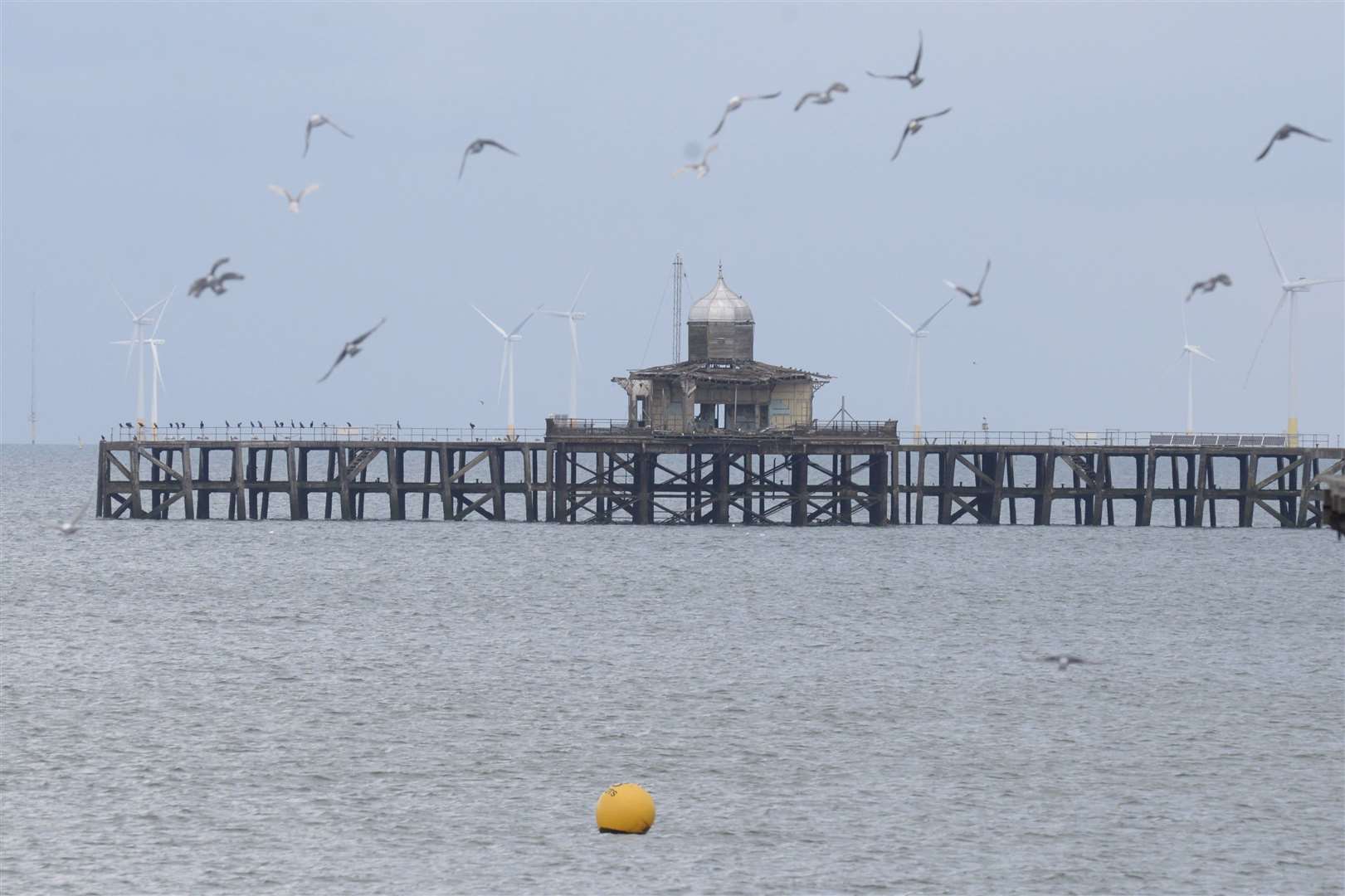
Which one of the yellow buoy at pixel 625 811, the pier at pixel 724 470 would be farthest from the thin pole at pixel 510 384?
the yellow buoy at pixel 625 811

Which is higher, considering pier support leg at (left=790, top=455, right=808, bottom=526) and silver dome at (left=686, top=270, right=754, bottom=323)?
silver dome at (left=686, top=270, right=754, bottom=323)

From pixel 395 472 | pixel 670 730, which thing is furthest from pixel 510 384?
pixel 670 730

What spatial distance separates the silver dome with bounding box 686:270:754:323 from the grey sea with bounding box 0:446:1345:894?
61.7ft

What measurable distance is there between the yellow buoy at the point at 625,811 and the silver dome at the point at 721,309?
228 ft

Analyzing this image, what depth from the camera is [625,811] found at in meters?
38.5

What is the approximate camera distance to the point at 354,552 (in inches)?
4058

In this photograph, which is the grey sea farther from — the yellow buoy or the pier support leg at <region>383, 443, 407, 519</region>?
the pier support leg at <region>383, 443, 407, 519</region>

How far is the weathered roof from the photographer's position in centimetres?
10444

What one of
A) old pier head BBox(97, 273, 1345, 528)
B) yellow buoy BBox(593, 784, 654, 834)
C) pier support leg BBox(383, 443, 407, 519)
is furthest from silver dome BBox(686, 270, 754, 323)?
yellow buoy BBox(593, 784, 654, 834)

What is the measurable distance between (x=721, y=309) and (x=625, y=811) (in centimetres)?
7071

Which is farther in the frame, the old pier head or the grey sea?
the old pier head

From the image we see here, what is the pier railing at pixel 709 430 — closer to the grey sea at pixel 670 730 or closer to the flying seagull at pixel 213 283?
the grey sea at pixel 670 730

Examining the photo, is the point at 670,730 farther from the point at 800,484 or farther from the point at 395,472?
the point at 395,472

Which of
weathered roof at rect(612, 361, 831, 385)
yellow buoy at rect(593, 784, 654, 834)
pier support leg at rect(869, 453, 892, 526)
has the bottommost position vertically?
yellow buoy at rect(593, 784, 654, 834)
